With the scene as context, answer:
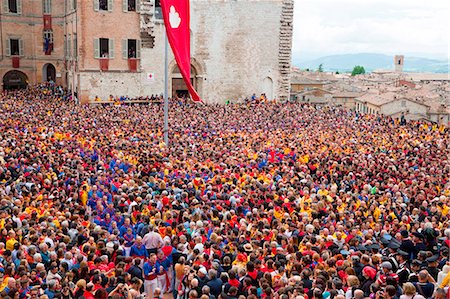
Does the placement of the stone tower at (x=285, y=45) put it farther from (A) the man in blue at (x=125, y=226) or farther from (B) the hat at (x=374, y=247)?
(B) the hat at (x=374, y=247)

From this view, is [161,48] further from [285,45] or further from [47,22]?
[47,22]

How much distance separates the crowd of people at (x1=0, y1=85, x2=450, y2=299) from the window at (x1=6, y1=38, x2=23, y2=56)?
18260 mm

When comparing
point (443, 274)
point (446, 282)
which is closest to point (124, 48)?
point (443, 274)

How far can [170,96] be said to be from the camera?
1593 inches

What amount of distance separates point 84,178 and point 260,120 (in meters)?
15.5

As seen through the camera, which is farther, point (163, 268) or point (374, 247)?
point (163, 268)

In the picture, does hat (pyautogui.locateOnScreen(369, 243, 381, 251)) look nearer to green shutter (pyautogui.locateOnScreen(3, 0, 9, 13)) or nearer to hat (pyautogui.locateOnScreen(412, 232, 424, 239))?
hat (pyautogui.locateOnScreen(412, 232, 424, 239))

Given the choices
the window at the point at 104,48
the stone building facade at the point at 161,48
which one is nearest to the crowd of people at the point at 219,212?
the window at the point at 104,48

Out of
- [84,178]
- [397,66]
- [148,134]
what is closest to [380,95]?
[148,134]

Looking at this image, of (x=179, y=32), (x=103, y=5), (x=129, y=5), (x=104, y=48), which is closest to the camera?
(x=179, y=32)

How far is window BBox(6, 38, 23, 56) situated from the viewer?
41.8m

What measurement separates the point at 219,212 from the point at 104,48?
88.2 feet

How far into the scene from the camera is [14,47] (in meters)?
42.3

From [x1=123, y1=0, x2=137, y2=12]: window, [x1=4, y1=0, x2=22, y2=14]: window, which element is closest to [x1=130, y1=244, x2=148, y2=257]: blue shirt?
[x1=123, y1=0, x2=137, y2=12]: window
